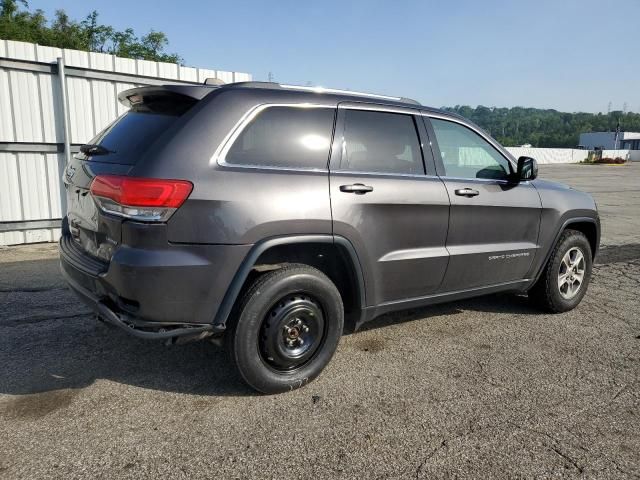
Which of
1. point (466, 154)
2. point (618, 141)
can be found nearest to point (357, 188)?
point (466, 154)

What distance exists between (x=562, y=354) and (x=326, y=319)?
1.97 meters

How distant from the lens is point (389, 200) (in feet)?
10.9

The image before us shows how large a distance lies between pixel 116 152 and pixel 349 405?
208 centimetres

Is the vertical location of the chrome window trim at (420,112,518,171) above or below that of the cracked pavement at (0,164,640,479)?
above

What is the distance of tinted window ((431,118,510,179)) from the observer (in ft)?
12.6

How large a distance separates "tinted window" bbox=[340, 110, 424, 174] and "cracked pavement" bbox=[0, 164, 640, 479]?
142 cm

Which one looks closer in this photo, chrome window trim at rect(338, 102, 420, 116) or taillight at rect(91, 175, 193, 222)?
taillight at rect(91, 175, 193, 222)

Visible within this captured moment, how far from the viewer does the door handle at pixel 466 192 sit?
3746 mm

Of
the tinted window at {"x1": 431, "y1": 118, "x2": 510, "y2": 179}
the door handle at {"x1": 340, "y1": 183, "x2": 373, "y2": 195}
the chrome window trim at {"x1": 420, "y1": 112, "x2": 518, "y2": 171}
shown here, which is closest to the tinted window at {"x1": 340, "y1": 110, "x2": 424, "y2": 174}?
the door handle at {"x1": 340, "y1": 183, "x2": 373, "y2": 195}

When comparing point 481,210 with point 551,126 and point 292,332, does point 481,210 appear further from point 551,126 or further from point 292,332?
point 551,126

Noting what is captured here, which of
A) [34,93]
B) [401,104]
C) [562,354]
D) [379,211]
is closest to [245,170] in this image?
[379,211]

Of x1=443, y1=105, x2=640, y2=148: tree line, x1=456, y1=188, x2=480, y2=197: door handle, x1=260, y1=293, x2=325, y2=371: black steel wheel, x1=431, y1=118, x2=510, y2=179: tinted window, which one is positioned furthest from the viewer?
x1=443, y1=105, x2=640, y2=148: tree line

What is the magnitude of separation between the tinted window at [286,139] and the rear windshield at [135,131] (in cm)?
41

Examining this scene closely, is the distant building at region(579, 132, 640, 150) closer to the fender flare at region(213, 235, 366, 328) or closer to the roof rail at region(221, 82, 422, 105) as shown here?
the roof rail at region(221, 82, 422, 105)
